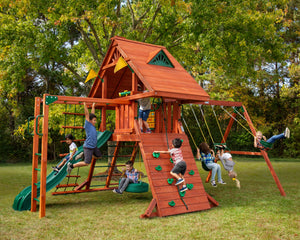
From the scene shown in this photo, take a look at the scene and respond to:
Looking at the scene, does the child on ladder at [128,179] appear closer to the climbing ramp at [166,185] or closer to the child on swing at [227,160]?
the climbing ramp at [166,185]

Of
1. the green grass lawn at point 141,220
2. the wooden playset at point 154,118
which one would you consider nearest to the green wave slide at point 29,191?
the wooden playset at point 154,118

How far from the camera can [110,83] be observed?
11.2 metres

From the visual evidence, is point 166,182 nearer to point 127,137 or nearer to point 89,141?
point 127,137

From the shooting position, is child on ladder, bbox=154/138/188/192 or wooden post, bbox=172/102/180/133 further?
wooden post, bbox=172/102/180/133

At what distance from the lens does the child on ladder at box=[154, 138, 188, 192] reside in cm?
747

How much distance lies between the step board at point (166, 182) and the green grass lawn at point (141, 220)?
0.25m

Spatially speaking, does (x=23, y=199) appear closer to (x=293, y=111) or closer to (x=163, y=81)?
(x=163, y=81)

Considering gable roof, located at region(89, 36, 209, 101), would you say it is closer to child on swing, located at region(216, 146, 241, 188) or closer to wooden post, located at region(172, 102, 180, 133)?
wooden post, located at region(172, 102, 180, 133)

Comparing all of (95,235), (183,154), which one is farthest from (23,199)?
(183,154)

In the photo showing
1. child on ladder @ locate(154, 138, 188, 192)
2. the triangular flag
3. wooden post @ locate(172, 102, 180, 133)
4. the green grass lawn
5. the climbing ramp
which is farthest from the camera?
wooden post @ locate(172, 102, 180, 133)

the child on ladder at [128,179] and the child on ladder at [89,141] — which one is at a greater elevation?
the child on ladder at [89,141]

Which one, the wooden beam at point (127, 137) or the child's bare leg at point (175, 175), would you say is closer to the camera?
the child's bare leg at point (175, 175)

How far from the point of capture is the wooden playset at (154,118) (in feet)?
23.6

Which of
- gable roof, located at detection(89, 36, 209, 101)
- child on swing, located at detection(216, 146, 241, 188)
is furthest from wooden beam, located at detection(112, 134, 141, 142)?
child on swing, located at detection(216, 146, 241, 188)
